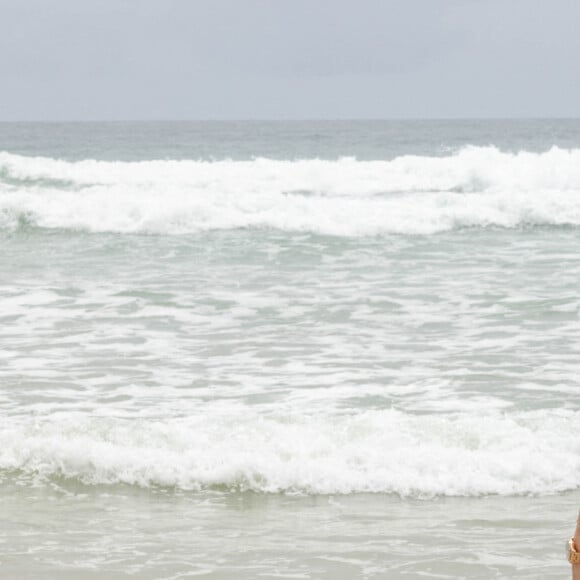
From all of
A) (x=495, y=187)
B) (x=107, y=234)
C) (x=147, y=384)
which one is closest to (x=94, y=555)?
(x=147, y=384)

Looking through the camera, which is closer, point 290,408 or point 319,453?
point 319,453

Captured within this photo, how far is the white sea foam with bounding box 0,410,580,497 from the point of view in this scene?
612 cm

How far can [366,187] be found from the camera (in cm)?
2916

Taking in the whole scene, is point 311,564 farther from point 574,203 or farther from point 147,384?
point 574,203

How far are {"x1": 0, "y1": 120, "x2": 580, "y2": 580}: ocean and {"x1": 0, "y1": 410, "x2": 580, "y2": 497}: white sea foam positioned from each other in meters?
0.01

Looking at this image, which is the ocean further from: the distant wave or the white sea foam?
the distant wave

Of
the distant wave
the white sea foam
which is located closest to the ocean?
the white sea foam

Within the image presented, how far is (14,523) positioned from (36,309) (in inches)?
229

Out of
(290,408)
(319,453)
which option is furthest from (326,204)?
(319,453)

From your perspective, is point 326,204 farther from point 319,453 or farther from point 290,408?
point 319,453

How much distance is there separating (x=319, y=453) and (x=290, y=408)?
111 centimetres

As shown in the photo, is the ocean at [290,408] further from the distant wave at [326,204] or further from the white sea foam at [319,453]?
the distant wave at [326,204]

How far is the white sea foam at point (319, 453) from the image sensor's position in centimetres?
612

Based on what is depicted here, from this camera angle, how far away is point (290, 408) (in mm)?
7543
